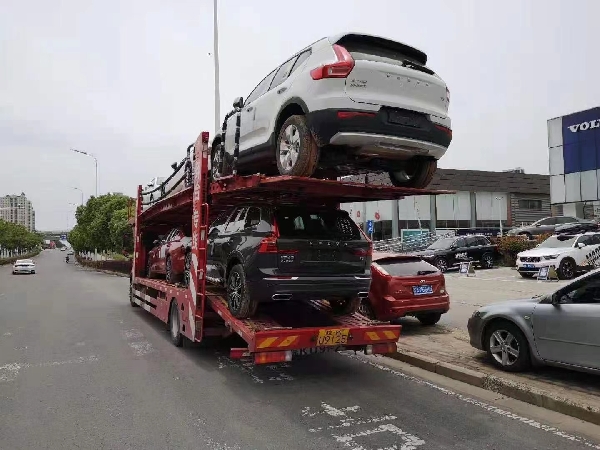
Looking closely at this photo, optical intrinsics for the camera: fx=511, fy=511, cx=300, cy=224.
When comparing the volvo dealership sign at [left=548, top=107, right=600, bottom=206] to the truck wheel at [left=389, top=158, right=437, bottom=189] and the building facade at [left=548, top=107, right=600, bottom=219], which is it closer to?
the building facade at [left=548, top=107, right=600, bottom=219]

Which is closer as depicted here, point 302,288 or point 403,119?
point 403,119

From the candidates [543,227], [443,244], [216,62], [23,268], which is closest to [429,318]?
[216,62]

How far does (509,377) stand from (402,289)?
2.86m

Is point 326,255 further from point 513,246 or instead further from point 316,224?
point 513,246

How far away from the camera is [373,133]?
526 cm

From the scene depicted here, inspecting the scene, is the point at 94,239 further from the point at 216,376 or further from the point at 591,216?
the point at 216,376

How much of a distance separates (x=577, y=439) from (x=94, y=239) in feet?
170

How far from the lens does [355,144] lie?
527 cm

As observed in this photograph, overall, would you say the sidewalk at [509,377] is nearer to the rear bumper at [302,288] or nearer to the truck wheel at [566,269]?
the rear bumper at [302,288]

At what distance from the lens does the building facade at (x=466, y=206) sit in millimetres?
44406

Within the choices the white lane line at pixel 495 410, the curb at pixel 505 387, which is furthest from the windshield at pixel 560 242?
the white lane line at pixel 495 410

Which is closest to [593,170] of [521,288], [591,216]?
[591,216]

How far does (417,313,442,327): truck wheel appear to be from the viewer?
9416 millimetres

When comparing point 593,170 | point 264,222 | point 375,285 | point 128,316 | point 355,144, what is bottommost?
point 128,316
